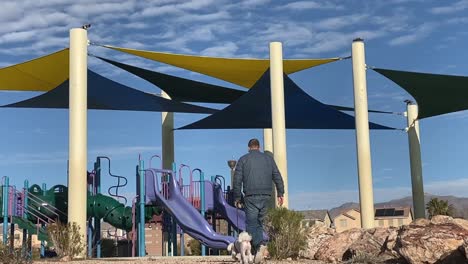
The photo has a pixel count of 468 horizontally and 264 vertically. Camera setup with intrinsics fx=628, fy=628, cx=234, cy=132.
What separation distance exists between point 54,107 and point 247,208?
13.1 meters

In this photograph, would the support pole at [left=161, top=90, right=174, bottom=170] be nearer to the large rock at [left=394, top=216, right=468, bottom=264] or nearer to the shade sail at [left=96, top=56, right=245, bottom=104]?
the shade sail at [left=96, top=56, right=245, bottom=104]

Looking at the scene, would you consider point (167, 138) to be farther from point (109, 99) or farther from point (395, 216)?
point (395, 216)

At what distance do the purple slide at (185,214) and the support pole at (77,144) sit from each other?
2894 mm

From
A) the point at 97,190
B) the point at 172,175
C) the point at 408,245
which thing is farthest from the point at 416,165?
the point at 408,245

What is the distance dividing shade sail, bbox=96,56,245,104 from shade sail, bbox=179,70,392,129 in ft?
3.48

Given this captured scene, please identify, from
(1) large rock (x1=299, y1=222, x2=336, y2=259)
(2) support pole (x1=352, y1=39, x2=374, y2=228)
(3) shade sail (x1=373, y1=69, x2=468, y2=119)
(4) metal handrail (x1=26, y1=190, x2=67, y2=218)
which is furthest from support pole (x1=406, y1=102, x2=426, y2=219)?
(4) metal handrail (x1=26, y1=190, x2=67, y2=218)

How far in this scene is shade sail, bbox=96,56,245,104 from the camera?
17.1 meters

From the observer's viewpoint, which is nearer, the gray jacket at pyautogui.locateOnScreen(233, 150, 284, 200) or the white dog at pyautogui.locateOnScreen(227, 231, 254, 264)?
the white dog at pyautogui.locateOnScreen(227, 231, 254, 264)

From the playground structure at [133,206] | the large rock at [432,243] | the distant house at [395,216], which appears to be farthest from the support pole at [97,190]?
the distant house at [395,216]

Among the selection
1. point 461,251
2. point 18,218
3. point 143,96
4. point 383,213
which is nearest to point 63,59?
point 143,96

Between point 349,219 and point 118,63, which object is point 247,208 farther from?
point 349,219

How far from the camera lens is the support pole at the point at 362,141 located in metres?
14.5

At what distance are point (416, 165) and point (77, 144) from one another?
11.4 m

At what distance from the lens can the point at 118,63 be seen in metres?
16.1
